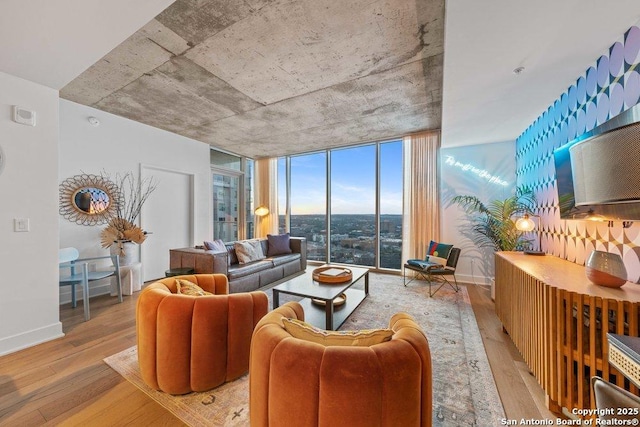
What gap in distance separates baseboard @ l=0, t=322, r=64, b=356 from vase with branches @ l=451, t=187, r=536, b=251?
18.1 ft

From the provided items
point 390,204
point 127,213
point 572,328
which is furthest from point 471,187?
point 127,213

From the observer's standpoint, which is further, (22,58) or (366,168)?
(366,168)

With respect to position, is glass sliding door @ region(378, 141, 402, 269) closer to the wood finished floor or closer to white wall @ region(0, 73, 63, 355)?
the wood finished floor

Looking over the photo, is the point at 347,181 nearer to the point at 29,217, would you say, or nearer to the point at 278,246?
the point at 278,246

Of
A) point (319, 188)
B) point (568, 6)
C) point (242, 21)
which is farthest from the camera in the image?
point (319, 188)

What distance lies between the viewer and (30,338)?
223 cm

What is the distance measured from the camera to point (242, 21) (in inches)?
76.0

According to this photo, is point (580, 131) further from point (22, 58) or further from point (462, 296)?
point (22, 58)

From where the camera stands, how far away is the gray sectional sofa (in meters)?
3.29

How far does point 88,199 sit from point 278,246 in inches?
120

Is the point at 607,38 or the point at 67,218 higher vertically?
the point at 607,38

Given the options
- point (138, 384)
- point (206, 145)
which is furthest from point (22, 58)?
point (206, 145)

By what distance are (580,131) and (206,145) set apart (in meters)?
5.82

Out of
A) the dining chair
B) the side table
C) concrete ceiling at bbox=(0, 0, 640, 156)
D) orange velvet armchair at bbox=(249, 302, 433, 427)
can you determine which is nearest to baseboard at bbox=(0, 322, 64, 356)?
the dining chair
